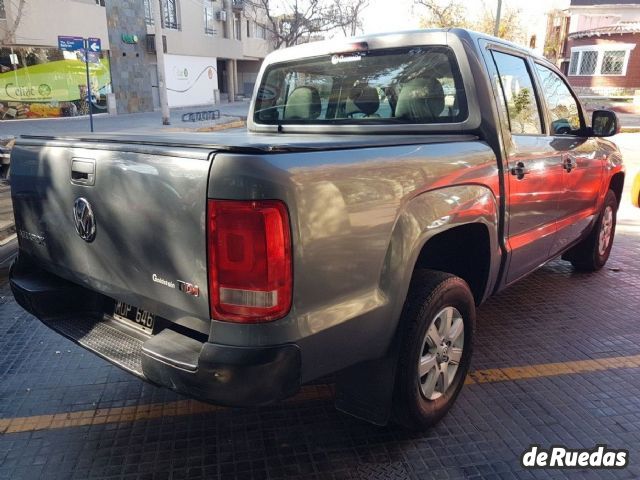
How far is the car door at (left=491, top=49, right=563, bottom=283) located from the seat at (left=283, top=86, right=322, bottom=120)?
4.19ft

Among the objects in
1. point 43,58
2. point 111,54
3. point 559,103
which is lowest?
point 559,103

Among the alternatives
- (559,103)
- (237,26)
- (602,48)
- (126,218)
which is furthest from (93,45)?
(602,48)

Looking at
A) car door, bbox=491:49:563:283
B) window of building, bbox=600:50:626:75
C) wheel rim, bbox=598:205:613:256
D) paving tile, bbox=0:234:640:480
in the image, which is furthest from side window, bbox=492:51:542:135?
window of building, bbox=600:50:626:75

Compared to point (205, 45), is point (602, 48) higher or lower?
lower

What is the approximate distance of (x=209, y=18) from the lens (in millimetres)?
37938

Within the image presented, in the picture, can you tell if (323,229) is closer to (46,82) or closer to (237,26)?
(46,82)

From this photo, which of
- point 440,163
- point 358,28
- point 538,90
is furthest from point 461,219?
point 358,28

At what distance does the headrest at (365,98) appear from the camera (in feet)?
11.5

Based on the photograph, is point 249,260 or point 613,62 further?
point 613,62


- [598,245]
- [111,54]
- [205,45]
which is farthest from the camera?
[205,45]

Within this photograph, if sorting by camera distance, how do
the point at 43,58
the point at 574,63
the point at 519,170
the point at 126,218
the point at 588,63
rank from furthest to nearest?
1. the point at 574,63
2. the point at 588,63
3. the point at 43,58
4. the point at 519,170
5. the point at 126,218

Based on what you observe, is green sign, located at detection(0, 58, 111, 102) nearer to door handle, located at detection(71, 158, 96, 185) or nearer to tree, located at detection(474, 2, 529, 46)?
door handle, located at detection(71, 158, 96, 185)

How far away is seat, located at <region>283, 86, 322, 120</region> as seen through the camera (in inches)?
153

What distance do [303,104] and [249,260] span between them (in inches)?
94.1
